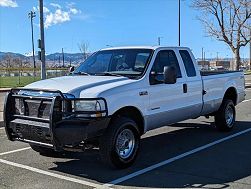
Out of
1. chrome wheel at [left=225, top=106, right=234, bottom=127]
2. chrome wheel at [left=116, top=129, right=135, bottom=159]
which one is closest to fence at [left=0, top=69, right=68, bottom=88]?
chrome wheel at [left=225, top=106, right=234, bottom=127]

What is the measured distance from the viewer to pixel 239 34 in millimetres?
36969

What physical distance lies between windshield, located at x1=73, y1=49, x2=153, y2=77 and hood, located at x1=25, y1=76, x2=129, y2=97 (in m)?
0.43

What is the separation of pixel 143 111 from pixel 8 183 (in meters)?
2.46

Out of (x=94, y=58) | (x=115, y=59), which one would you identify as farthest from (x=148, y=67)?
(x=94, y=58)

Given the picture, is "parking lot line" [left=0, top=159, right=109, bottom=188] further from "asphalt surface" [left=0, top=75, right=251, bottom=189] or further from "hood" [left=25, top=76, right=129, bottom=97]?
"hood" [left=25, top=76, right=129, bottom=97]

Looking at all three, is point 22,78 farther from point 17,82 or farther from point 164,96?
point 164,96

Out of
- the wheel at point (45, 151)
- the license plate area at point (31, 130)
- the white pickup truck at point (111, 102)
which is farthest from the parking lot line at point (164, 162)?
the wheel at point (45, 151)

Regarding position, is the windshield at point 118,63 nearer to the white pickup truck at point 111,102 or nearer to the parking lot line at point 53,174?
the white pickup truck at point 111,102

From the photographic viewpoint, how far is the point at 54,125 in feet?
19.1

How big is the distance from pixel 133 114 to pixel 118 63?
117cm

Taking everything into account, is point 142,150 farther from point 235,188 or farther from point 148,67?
point 235,188

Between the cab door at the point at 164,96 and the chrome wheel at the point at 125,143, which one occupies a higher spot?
the cab door at the point at 164,96

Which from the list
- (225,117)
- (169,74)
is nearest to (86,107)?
(169,74)

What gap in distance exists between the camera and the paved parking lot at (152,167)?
5820 millimetres
